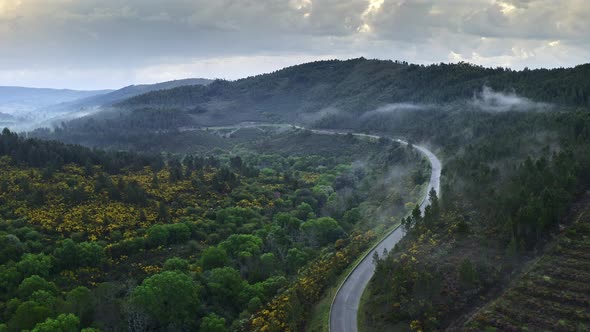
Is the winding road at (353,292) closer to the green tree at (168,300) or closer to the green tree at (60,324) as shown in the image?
the green tree at (168,300)

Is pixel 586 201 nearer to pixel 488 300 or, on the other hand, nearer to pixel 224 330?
pixel 488 300

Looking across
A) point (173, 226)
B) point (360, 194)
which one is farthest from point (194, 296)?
point (360, 194)

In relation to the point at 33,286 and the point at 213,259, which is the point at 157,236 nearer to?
the point at 213,259

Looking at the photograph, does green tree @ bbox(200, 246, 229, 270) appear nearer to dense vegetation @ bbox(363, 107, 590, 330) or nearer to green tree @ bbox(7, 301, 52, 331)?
green tree @ bbox(7, 301, 52, 331)

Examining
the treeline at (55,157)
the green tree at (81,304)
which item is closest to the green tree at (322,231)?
the green tree at (81,304)

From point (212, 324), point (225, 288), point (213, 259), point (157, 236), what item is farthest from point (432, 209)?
point (157, 236)

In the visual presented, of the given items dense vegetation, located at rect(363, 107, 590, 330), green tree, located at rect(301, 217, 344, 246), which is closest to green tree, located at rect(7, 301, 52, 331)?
dense vegetation, located at rect(363, 107, 590, 330)
